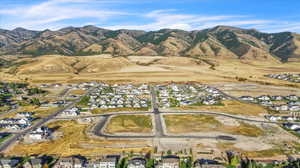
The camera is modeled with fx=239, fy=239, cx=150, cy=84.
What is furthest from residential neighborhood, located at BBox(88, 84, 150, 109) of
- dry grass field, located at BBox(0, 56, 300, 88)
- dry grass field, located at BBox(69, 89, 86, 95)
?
dry grass field, located at BBox(0, 56, 300, 88)

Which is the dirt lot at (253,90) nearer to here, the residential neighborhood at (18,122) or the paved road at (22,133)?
the paved road at (22,133)

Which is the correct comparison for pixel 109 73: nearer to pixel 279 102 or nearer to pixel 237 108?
pixel 237 108

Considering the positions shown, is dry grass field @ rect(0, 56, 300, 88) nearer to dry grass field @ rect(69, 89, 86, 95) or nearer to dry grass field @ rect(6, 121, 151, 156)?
dry grass field @ rect(69, 89, 86, 95)

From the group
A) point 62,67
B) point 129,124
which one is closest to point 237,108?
point 129,124

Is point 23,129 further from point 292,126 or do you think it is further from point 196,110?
point 292,126

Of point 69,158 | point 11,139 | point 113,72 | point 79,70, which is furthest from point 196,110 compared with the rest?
point 79,70

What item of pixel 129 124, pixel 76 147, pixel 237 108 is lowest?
pixel 76 147
